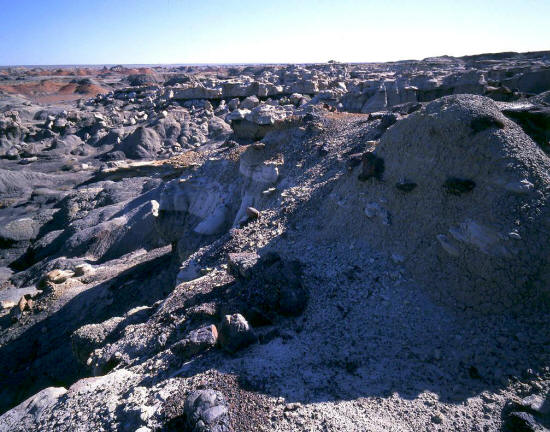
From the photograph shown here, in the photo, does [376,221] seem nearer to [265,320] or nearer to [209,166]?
[265,320]

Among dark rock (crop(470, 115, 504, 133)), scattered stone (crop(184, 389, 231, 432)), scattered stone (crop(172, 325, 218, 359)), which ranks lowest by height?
scattered stone (crop(172, 325, 218, 359))

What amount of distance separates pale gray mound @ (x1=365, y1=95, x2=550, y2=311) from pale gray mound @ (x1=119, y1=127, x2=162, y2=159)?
80.8ft

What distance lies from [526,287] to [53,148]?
114 feet

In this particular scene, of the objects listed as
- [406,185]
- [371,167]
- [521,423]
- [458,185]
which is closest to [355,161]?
[371,167]

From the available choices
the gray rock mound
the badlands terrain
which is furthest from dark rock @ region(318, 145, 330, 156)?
the gray rock mound

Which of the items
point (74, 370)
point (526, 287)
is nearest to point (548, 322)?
point (526, 287)

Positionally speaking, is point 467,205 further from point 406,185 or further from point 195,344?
point 195,344

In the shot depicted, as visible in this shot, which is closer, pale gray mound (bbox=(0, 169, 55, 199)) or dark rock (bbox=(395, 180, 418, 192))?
A: dark rock (bbox=(395, 180, 418, 192))

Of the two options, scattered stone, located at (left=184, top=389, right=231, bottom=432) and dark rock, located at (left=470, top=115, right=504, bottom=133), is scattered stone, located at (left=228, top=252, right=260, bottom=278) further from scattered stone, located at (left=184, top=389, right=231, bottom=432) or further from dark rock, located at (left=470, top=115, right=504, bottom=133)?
dark rock, located at (left=470, top=115, right=504, bottom=133)

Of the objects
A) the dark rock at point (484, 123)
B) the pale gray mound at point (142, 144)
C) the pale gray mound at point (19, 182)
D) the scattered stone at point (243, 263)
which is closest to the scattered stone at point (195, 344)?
the scattered stone at point (243, 263)

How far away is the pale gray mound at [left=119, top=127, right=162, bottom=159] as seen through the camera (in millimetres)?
28214

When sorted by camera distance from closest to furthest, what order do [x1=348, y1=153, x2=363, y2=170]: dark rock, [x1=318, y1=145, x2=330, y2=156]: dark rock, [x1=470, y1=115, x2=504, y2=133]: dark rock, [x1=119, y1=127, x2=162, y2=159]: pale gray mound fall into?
[x1=470, y1=115, x2=504, y2=133]: dark rock
[x1=348, y1=153, x2=363, y2=170]: dark rock
[x1=318, y1=145, x2=330, y2=156]: dark rock
[x1=119, y1=127, x2=162, y2=159]: pale gray mound

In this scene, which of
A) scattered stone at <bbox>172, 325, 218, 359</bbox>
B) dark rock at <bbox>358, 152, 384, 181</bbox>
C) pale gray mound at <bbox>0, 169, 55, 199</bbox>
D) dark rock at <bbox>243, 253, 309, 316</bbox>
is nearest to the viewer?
scattered stone at <bbox>172, 325, 218, 359</bbox>

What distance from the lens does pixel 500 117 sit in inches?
225
